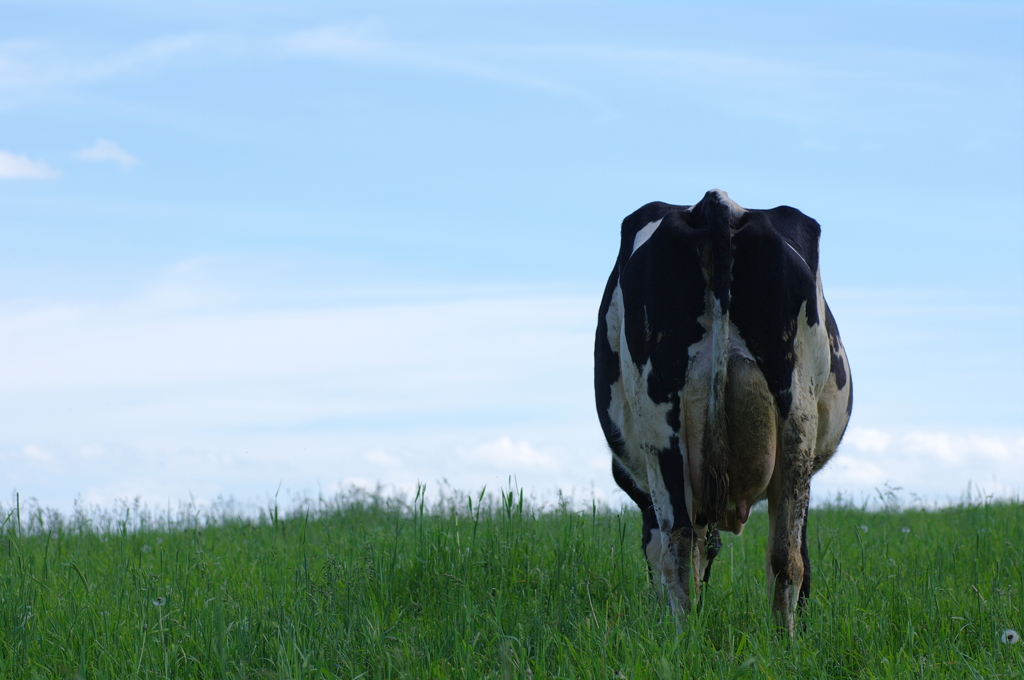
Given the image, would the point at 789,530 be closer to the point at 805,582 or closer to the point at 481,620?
the point at 805,582

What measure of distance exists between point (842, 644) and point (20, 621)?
3.99 meters

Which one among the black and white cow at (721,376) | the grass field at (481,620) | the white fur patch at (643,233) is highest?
the white fur patch at (643,233)

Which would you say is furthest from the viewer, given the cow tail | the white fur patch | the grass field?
the white fur patch

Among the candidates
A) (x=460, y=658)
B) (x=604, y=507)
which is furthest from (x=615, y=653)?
(x=604, y=507)

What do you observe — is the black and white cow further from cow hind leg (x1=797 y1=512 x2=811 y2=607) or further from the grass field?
the grass field

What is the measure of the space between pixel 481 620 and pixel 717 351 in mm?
1725

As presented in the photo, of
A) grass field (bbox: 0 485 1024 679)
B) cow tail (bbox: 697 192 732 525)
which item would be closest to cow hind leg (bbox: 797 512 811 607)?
grass field (bbox: 0 485 1024 679)

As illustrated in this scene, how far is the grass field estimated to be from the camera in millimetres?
3602

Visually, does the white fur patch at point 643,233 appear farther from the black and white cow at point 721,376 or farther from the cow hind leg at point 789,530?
the cow hind leg at point 789,530

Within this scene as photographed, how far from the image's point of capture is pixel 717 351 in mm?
4074

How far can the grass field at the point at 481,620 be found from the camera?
11.8ft

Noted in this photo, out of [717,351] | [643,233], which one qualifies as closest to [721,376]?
[717,351]

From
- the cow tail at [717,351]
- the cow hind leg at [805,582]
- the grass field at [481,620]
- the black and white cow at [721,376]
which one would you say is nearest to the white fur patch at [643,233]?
the black and white cow at [721,376]

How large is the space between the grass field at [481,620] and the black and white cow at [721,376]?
0.39m
